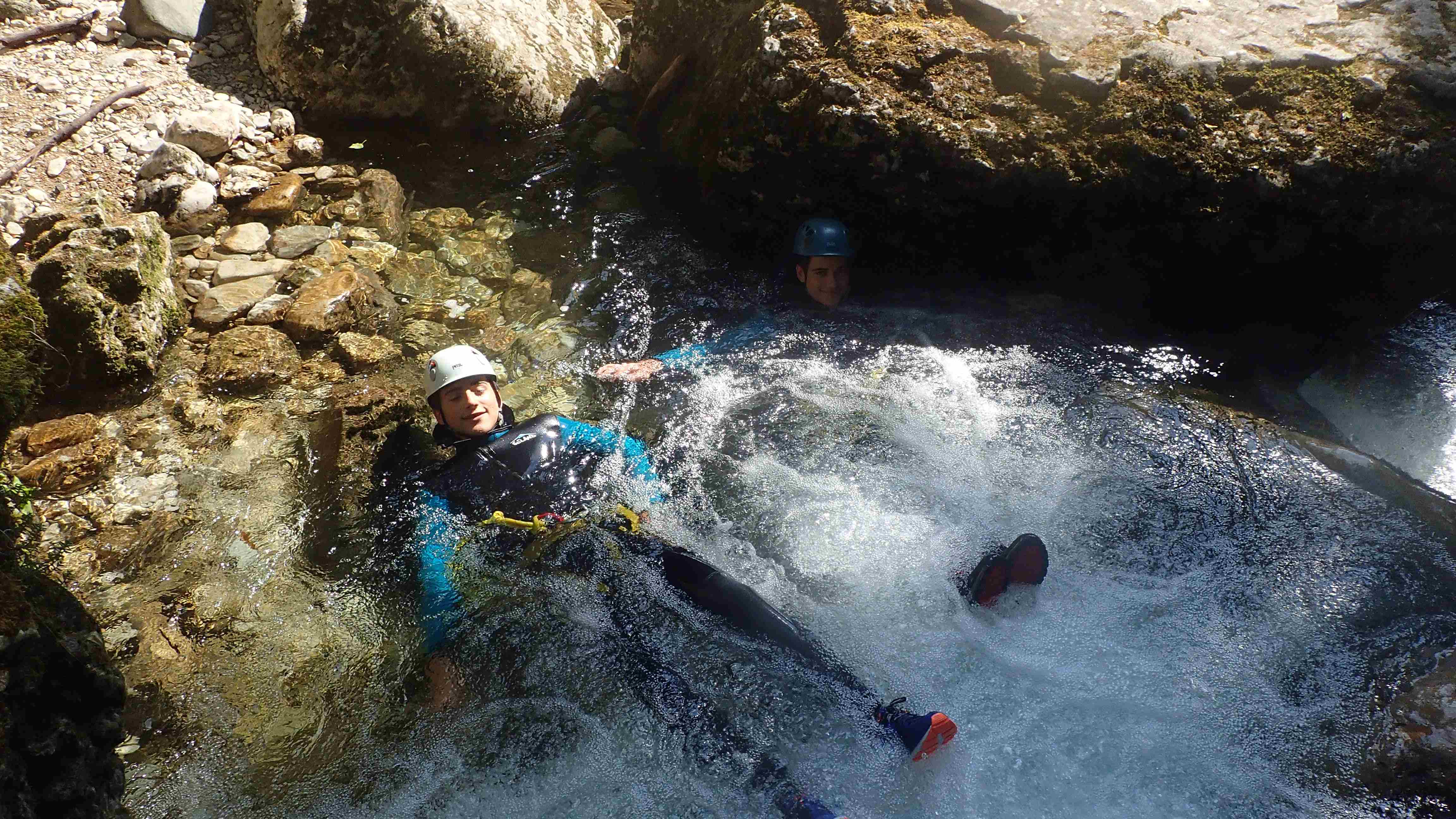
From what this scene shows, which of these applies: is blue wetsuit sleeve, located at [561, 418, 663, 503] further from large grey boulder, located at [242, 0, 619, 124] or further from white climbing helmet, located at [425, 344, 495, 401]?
large grey boulder, located at [242, 0, 619, 124]

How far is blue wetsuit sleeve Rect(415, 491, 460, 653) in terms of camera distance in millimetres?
3932

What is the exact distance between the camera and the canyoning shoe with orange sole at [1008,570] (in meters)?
3.64

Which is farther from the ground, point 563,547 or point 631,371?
point 631,371

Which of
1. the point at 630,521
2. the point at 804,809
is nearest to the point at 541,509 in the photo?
the point at 630,521

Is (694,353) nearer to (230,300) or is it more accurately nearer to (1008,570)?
(1008,570)

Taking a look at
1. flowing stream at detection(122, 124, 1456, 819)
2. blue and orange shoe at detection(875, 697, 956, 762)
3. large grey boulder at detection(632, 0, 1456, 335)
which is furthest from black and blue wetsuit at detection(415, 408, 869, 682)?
A: large grey boulder at detection(632, 0, 1456, 335)

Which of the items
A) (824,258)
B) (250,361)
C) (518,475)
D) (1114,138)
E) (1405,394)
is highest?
(1114,138)

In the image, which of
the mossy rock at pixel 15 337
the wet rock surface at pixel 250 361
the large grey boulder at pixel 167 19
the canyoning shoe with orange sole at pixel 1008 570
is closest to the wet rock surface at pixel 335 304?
the wet rock surface at pixel 250 361

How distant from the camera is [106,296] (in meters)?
4.93

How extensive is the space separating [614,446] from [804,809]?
7.55ft

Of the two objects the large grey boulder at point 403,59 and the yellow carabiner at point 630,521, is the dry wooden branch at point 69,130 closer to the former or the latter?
the large grey boulder at point 403,59

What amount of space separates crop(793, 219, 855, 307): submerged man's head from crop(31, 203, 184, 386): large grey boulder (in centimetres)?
426

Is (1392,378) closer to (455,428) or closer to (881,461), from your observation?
(881,461)

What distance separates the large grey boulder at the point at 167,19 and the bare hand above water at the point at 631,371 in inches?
208
